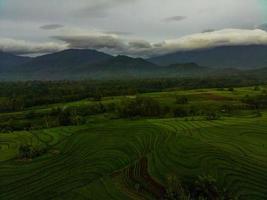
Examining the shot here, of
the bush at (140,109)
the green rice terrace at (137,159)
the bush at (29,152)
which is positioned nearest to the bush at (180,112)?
the bush at (140,109)

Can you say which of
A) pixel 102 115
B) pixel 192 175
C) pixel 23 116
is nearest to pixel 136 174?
pixel 192 175

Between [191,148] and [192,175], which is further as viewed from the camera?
[191,148]

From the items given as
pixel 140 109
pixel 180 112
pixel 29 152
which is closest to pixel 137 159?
pixel 29 152

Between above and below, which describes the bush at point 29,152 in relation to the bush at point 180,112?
below

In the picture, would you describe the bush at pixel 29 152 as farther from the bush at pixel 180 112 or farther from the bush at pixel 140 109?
the bush at pixel 180 112

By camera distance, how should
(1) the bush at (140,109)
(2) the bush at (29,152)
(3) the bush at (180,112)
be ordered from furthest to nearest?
(1) the bush at (140,109) < (3) the bush at (180,112) < (2) the bush at (29,152)

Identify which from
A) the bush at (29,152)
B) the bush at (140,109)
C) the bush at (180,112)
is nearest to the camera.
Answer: the bush at (29,152)

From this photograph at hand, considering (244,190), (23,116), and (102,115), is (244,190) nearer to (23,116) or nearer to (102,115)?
(102,115)

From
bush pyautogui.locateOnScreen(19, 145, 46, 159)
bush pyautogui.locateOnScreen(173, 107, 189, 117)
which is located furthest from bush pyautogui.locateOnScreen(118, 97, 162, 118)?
bush pyautogui.locateOnScreen(19, 145, 46, 159)

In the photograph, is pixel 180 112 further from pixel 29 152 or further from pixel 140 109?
pixel 29 152
